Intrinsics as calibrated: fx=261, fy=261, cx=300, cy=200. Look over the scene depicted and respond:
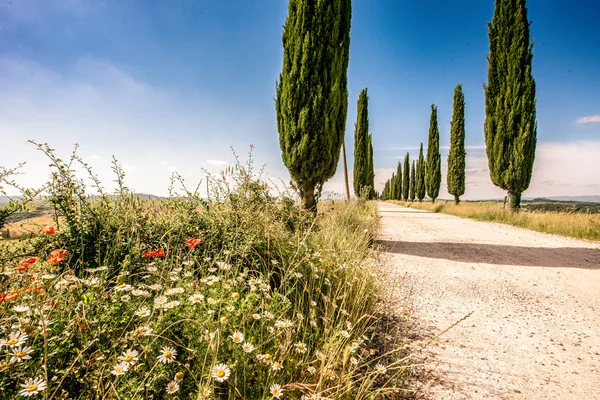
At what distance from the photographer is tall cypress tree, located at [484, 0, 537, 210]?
36.7 feet

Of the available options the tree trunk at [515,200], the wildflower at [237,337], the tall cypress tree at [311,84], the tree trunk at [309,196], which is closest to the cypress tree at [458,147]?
the tree trunk at [515,200]

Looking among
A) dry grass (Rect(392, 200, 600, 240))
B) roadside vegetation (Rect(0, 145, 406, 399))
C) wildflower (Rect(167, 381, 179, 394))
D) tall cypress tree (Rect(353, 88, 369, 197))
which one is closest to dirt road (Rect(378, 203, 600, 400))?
roadside vegetation (Rect(0, 145, 406, 399))

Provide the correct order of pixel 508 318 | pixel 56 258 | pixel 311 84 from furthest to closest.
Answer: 1. pixel 311 84
2. pixel 508 318
3. pixel 56 258

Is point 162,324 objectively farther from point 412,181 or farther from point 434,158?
point 412,181

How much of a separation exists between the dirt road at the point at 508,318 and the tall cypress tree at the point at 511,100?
7220 mm

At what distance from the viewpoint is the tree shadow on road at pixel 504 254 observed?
184 inches

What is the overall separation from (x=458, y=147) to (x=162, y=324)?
2424 cm

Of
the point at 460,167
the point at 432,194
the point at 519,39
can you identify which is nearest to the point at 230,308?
the point at 519,39

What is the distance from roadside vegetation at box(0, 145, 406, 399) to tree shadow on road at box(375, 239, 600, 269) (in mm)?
3206

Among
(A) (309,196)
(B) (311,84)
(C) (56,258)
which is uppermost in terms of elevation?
(B) (311,84)

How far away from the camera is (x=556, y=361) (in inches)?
77.1

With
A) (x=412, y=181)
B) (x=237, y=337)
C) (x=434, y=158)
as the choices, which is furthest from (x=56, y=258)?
(x=412, y=181)

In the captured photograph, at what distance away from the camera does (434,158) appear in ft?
84.6

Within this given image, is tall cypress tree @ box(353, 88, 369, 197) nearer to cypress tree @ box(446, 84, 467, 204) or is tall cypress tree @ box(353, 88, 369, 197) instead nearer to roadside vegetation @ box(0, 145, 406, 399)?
cypress tree @ box(446, 84, 467, 204)
